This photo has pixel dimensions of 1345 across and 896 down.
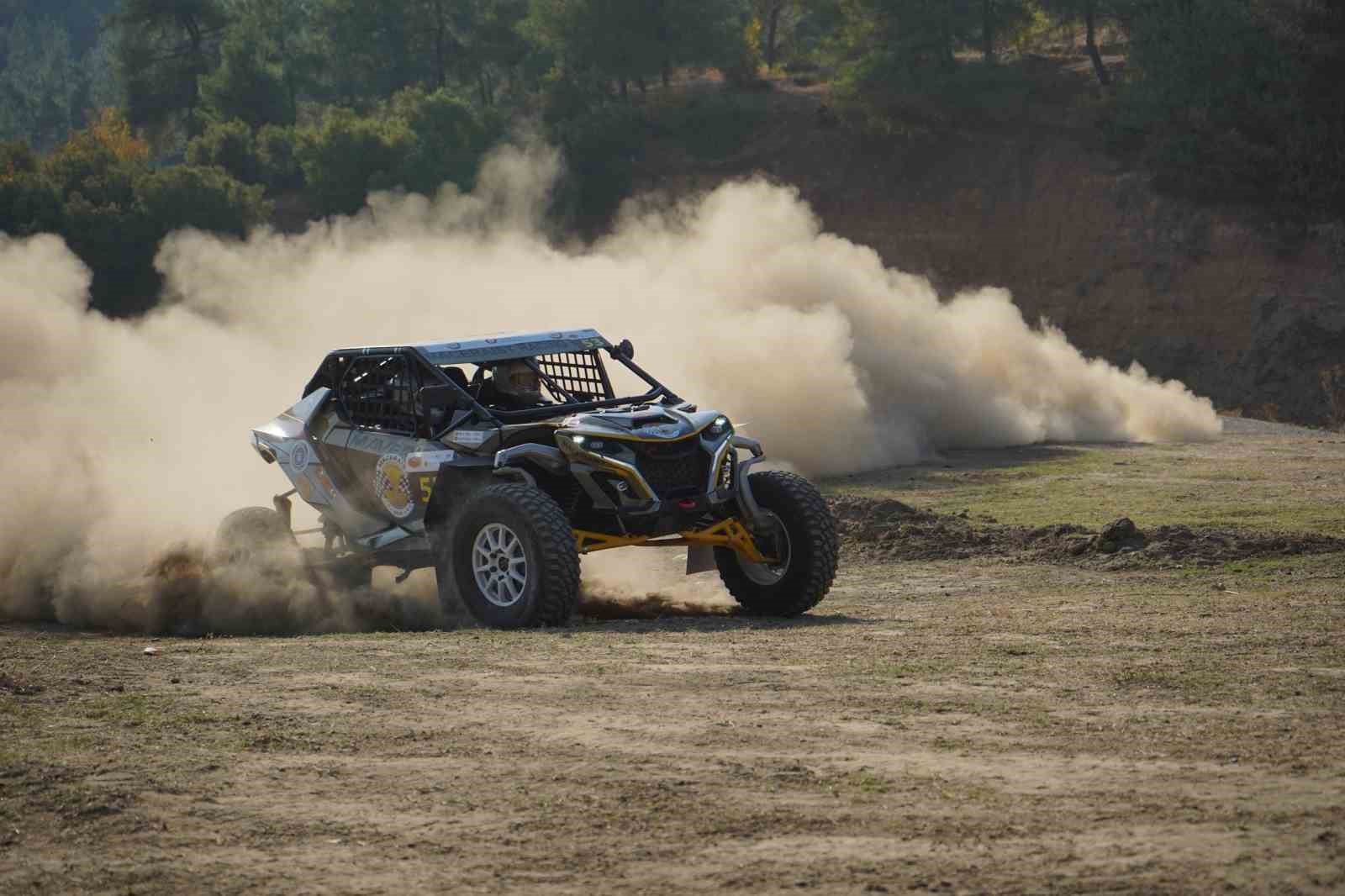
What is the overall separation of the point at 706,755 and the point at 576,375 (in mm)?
6452

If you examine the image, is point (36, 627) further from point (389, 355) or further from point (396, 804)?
point (396, 804)

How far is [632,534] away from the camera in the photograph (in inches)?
460

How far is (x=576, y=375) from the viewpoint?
13383 mm

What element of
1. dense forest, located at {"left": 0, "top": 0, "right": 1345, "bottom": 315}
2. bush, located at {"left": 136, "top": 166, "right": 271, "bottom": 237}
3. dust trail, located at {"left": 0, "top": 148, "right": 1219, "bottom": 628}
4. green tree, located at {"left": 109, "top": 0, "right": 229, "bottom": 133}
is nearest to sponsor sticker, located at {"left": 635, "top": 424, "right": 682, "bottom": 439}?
dust trail, located at {"left": 0, "top": 148, "right": 1219, "bottom": 628}

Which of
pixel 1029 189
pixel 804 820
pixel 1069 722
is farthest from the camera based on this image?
pixel 1029 189

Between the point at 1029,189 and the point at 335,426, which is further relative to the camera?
the point at 1029,189

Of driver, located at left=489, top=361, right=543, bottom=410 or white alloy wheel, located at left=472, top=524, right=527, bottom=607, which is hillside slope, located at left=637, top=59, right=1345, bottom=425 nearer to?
driver, located at left=489, top=361, right=543, bottom=410

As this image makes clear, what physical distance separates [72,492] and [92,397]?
4220 millimetres

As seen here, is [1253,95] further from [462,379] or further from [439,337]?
[462,379]

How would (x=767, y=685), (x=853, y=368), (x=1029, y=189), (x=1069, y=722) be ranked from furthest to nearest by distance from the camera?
1. (x=1029, y=189)
2. (x=853, y=368)
3. (x=767, y=685)
4. (x=1069, y=722)

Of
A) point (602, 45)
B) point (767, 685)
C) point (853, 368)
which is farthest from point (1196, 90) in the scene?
point (767, 685)

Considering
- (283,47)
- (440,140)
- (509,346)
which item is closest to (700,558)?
(509,346)

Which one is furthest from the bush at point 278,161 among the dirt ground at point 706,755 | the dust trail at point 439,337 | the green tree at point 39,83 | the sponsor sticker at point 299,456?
the green tree at point 39,83

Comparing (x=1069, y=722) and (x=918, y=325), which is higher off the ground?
(x=918, y=325)
